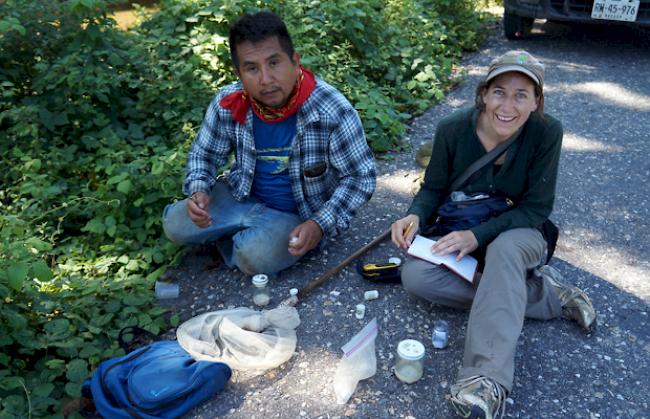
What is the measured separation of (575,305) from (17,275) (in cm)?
258

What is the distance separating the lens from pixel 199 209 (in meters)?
3.15

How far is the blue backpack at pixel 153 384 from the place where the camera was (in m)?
2.38

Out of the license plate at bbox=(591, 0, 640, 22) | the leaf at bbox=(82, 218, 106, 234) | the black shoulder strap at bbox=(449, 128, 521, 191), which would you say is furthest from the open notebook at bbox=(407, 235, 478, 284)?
the license plate at bbox=(591, 0, 640, 22)

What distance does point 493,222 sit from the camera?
275 cm

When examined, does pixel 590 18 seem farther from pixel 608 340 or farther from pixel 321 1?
pixel 608 340

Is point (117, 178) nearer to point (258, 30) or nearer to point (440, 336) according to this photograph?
point (258, 30)

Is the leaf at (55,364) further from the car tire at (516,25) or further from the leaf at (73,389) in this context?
the car tire at (516,25)

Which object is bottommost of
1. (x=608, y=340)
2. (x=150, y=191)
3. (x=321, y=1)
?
(x=608, y=340)

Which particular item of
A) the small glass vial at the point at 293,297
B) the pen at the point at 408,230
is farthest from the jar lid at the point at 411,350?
the small glass vial at the point at 293,297

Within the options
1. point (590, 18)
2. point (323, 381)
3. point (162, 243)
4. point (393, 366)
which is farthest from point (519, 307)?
point (590, 18)

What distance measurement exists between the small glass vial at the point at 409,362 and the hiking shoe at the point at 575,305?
0.75 meters

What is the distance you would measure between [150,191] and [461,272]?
2093mm

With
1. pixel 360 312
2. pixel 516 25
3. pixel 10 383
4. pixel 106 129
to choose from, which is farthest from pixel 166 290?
pixel 516 25

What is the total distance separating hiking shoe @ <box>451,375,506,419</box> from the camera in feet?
7.32
